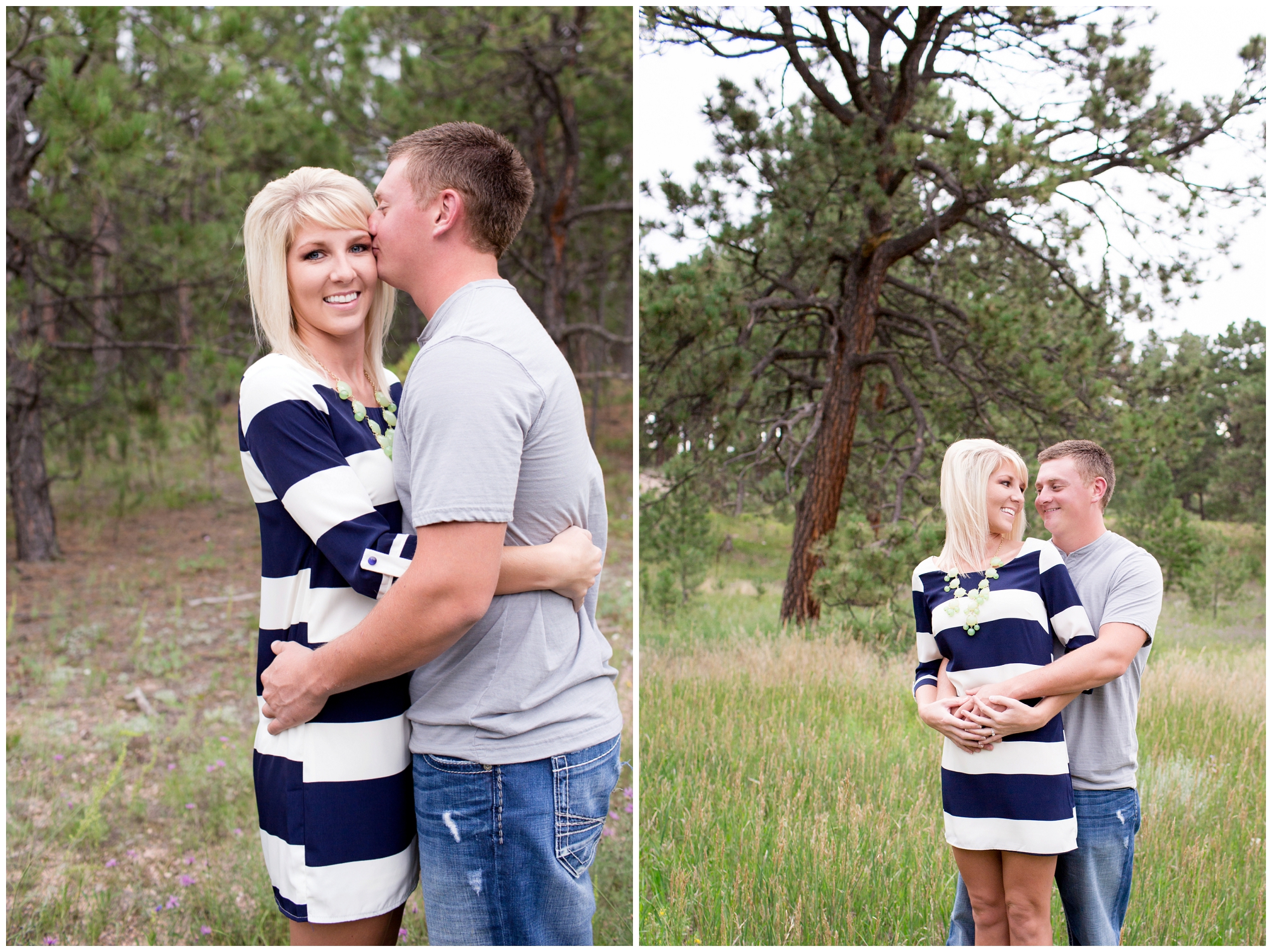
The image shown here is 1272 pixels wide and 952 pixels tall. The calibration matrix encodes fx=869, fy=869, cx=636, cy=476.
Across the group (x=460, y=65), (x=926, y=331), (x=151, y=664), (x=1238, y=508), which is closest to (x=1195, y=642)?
(x=1238, y=508)

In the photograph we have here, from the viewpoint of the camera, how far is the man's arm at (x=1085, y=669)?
5.58 feet

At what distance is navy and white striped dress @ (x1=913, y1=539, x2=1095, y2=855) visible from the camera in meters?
1.72

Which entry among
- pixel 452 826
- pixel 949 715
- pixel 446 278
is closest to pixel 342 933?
pixel 452 826

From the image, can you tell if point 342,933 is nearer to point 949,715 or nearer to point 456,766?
point 456,766

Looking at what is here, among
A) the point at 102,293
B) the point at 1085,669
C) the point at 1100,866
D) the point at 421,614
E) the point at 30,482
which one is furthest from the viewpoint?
the point at 102,293

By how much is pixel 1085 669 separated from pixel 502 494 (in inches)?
47.8

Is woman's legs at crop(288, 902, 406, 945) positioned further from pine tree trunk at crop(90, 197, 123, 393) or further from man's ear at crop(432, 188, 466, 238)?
pine tree trunk at crop(90, 197, 123, 393)

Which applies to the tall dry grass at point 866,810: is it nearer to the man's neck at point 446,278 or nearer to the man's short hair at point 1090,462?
the man's short hair at point 1090,462

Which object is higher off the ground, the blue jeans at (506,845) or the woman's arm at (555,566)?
the woman's arm at (555,566)

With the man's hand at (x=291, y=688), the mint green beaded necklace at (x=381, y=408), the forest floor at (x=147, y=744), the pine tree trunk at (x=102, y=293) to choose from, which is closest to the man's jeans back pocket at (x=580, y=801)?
the man's hand at (x=291, y=688)

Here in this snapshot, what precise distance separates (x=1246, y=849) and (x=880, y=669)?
1.25m

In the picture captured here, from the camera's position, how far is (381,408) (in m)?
1.58

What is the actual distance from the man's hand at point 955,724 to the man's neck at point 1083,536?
42cm

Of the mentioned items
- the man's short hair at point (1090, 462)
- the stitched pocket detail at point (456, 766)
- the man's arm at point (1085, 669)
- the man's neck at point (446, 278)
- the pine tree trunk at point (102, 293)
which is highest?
the pine tree trunk at point (102, 293)
